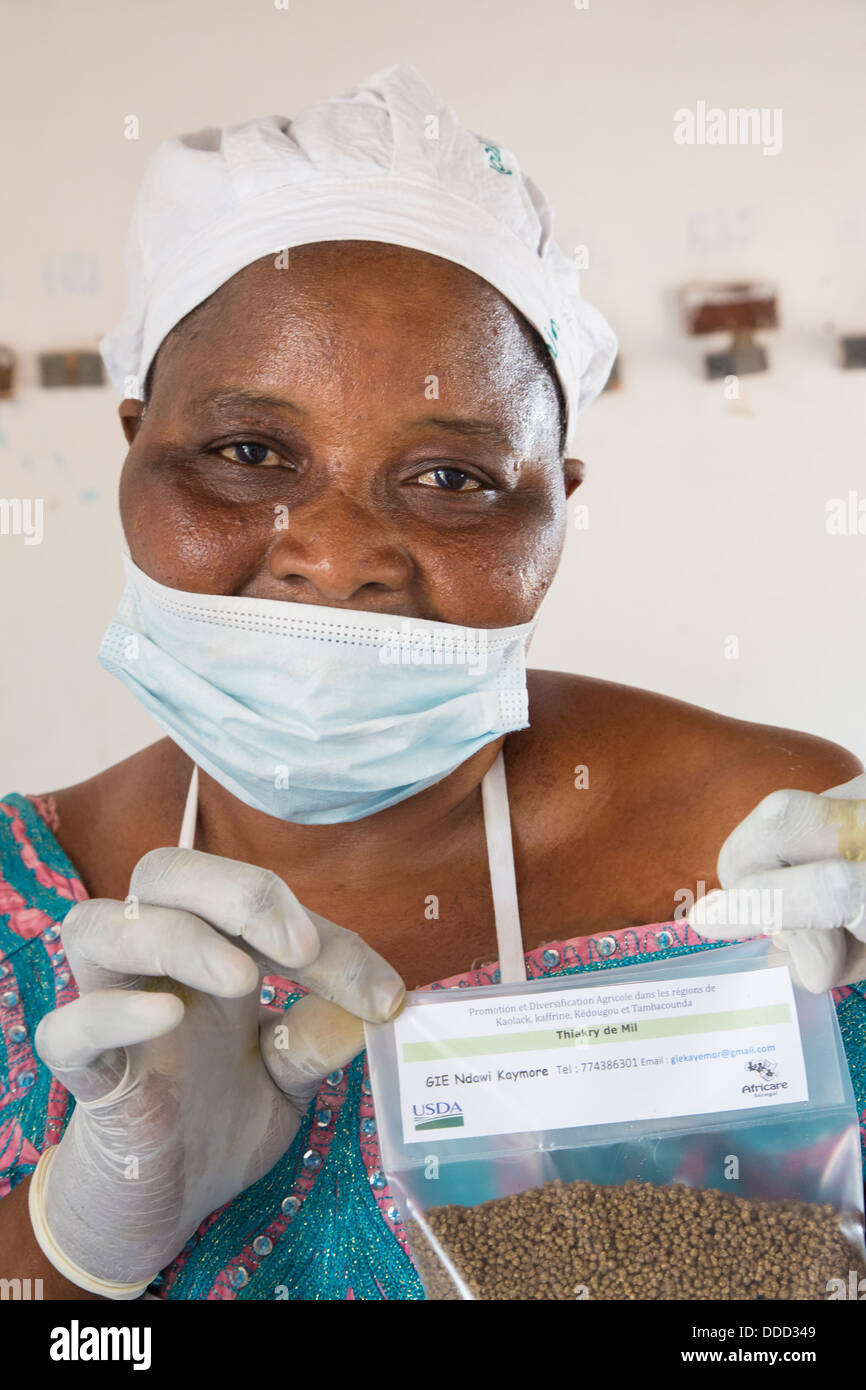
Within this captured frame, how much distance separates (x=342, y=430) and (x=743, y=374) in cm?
70

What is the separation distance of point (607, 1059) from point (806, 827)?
21 cm

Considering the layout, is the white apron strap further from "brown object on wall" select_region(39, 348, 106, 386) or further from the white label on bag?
"brown object on wall" select_region(39, 348, 106, 386)

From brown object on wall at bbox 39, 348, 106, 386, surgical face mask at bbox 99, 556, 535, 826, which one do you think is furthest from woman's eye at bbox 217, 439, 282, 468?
brown object on wall at bbox 39, 348, 106, 386

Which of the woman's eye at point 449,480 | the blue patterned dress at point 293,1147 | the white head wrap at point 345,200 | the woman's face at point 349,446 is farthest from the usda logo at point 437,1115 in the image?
the white head wrap at point 345,200

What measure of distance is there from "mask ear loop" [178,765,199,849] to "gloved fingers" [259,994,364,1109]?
0.31 meters

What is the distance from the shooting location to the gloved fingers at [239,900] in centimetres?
79

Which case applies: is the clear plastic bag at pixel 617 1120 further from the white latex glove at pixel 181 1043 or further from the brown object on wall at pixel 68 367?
the brown object on wall at pixel 68 367

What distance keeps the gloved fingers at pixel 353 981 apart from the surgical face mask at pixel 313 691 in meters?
0.20

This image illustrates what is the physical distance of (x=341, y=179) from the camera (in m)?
1.05

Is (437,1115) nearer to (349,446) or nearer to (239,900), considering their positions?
(239,900)

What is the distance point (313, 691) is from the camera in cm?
96

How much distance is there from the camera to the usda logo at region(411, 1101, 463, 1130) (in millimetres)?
831

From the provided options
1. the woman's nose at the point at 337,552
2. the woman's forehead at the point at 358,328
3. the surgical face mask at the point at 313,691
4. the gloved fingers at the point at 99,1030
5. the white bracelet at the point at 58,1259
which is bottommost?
the white bracelet at the point at 58,1259

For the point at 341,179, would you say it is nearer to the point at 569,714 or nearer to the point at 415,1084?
the point at 569,714
